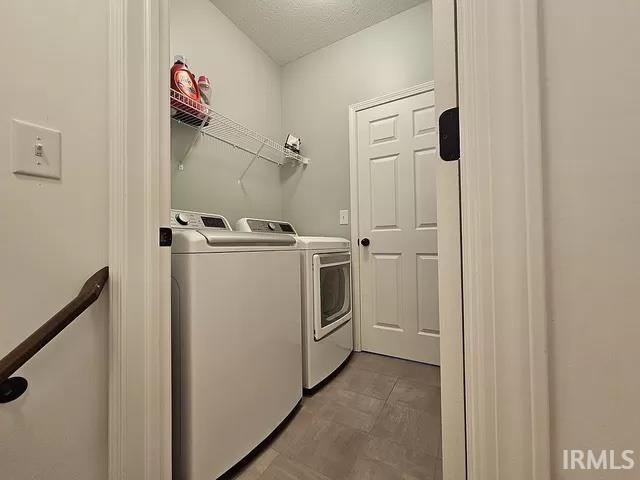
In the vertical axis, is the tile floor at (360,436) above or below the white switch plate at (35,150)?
below

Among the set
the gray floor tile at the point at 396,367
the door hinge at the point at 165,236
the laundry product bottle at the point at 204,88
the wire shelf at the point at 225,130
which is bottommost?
the gray floor tile at the point at 396,367

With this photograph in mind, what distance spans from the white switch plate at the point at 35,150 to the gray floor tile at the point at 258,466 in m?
1.21

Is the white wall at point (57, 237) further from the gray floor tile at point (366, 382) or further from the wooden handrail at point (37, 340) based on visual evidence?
the gray floor tile at point (366, 382)

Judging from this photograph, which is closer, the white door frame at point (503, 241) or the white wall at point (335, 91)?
the white door frame at point (503, 241)

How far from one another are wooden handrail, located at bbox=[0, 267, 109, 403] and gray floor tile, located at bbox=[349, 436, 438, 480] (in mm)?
1086

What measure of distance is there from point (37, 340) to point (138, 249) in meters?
0.27

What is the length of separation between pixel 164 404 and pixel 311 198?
191 centimetres

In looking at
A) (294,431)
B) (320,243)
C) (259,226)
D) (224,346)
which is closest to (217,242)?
(224,346)

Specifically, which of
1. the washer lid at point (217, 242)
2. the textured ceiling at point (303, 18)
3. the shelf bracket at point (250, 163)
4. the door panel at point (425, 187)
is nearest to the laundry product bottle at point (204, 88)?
the shelf bracket at point (250, 163)

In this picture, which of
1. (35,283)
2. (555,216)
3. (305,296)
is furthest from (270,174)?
(555,216)

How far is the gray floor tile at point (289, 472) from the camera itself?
3.22 feet

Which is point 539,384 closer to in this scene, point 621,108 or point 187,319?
point 621,108

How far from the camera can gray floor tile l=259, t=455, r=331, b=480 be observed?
98 cm

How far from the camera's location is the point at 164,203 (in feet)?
2.52
